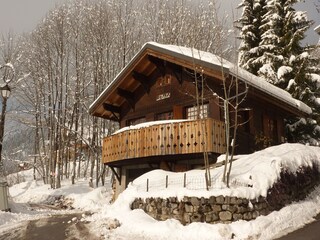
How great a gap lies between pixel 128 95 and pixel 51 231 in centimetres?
1156

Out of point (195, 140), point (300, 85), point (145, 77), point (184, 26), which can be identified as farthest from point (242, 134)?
point (184, 26)

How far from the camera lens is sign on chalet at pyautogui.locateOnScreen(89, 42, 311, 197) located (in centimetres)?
1603

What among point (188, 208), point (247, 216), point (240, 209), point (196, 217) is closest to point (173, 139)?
point (188, 208)

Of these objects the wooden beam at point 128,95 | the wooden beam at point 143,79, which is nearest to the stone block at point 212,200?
the wooden beam at point 143,79

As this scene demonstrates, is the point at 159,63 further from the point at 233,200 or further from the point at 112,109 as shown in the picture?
the point at 233,200

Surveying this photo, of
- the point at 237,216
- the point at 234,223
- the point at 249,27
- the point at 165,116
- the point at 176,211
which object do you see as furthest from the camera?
the point at 249,27

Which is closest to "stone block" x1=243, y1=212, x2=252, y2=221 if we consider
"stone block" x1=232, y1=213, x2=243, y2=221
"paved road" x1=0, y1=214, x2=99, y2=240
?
"stone block" x1=232, y1=213, x2=243, y2=221

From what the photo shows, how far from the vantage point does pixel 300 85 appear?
2436cm

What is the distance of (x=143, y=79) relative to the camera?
2230 cm

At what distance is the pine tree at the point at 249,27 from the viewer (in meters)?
28.7

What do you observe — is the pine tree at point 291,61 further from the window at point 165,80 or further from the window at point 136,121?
the window at point 136,121

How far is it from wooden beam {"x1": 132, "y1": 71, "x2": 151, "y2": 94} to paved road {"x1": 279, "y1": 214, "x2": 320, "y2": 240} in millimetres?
13108

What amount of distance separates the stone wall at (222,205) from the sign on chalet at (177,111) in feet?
9.71

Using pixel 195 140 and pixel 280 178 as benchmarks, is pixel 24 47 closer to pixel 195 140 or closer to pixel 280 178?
pixel 195 140
